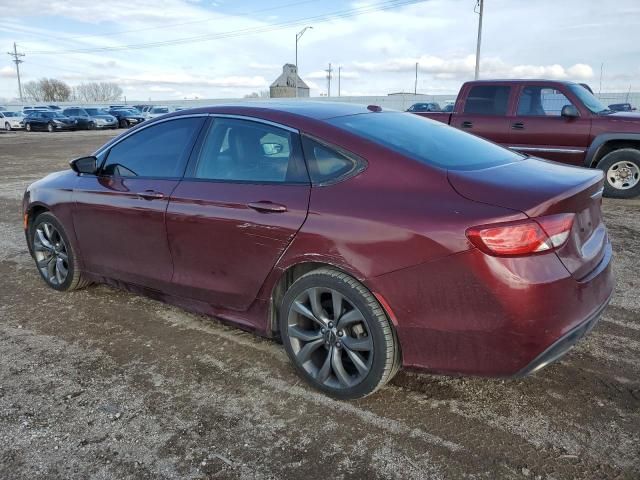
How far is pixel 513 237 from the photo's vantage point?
237cm

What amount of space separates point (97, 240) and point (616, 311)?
4.03m

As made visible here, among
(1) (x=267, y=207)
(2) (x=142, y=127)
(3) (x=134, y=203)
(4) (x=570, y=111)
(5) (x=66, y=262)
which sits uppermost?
(4) (x=570, y=111)

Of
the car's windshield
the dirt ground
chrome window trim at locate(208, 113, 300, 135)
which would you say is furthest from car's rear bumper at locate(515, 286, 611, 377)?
the car's windshield

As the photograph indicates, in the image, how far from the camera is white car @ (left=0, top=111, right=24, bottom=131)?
37.6 meters

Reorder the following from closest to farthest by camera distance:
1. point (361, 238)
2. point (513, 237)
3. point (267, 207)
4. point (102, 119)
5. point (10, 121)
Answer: point (513, 237), point (361, 238), point (267, 207), point (10, 121), point (102, 119)

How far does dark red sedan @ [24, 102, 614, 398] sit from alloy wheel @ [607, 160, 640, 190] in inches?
248

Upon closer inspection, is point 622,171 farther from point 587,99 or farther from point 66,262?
point 66,262

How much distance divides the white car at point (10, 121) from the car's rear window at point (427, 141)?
4064 centimetres

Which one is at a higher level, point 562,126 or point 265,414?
point 562,126

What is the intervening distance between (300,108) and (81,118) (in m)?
37.9

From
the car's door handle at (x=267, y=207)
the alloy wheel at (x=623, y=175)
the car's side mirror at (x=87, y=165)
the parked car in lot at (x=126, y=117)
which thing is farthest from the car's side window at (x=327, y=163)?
the parked car in lot at (x=126, y=117)

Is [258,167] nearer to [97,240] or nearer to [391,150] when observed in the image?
[391,150]

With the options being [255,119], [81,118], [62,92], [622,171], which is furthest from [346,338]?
[62,92]

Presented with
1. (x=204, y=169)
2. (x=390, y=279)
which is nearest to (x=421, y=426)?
(x=390, y=279)
